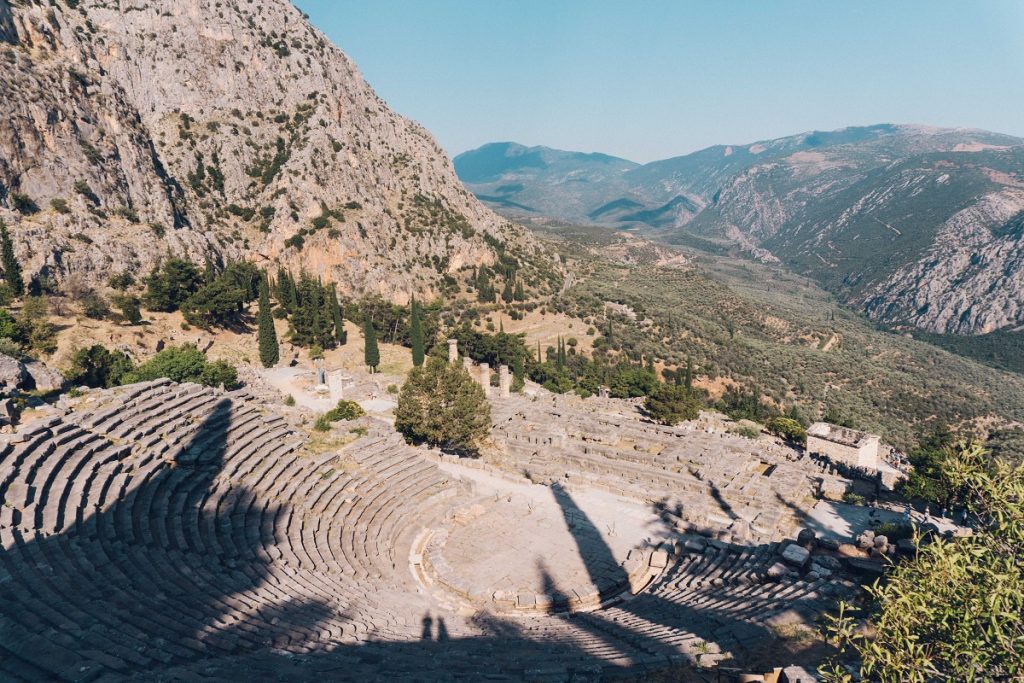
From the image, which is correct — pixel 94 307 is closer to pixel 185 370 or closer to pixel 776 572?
pixel 185 370

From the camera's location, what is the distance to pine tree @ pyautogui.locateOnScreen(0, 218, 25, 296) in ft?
147

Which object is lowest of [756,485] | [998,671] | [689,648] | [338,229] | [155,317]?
[756,485]

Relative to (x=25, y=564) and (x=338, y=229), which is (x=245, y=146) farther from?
(x=25, y=564)

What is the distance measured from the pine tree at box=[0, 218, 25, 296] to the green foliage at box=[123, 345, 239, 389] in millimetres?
16830

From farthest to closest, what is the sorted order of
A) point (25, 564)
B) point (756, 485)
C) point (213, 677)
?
point (756, 485) → point (25, 564) → point (213, 677)

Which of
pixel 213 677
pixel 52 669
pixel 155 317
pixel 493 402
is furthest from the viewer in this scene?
A: pixel 155 317

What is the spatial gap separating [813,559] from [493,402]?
1087 inches

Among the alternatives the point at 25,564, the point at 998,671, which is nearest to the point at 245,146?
the point at 25,564

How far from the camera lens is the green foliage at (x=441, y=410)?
32.3m

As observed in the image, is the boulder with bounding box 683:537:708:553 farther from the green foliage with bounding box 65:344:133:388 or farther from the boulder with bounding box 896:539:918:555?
the green foliage with bounding box 65:344:133:388

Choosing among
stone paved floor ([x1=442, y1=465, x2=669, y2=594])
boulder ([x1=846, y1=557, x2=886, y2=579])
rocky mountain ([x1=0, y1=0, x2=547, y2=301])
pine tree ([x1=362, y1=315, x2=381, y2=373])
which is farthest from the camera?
rocky mountain ([x1=0, y1=0, x2=547, y2=301])

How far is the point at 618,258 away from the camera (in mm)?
161875

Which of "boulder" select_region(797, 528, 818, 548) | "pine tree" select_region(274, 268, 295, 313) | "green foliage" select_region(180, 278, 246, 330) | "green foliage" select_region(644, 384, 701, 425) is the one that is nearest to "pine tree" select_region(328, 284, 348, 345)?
"pine tree" select_region(274, 268, 295, 313)

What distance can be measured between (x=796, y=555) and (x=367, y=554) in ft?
55.4
